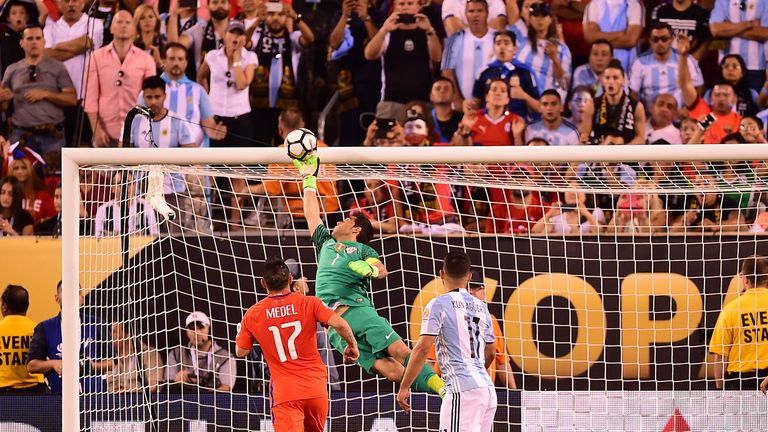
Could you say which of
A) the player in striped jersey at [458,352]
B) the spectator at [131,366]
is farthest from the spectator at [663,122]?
the spectator at [131,366]

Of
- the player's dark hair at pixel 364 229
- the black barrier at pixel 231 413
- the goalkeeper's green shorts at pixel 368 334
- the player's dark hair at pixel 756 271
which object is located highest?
the player's dark hair at pixel 364 229

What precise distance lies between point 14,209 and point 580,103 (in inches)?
213

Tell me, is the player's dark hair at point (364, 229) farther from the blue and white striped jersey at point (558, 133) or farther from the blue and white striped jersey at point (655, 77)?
the blue and white striped jersey at point (655, 77)

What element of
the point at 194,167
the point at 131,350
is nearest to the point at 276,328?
the point at 194,167

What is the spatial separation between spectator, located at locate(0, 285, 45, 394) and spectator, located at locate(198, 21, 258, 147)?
2503 millimetres

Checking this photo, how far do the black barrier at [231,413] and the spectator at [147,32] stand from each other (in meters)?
3.86

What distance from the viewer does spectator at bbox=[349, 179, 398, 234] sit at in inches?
363

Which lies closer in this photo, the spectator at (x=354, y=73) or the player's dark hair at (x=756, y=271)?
the player's dark hair at (x=756, y=271)

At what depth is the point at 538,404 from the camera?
339 inches

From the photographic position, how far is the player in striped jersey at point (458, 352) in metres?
6.77

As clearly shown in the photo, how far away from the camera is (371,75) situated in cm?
1077

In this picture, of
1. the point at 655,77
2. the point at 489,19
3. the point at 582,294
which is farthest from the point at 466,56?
the point at 582,294

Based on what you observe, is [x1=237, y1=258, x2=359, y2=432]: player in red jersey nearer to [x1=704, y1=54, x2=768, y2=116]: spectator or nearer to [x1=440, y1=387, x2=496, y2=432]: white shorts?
[x1=440, y1=387, x2=496, y2=432]: white shorts

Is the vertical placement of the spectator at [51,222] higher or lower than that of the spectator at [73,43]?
lower
